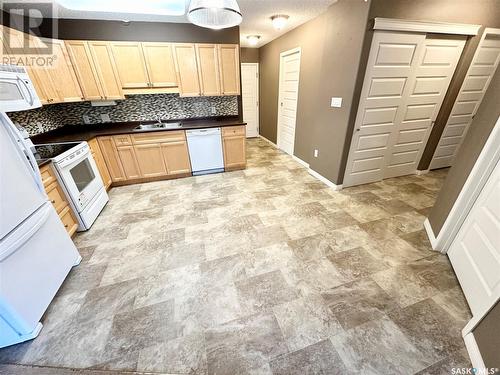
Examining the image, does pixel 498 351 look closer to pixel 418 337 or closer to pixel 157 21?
pixel 418 337

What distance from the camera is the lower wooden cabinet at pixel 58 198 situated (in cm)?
190

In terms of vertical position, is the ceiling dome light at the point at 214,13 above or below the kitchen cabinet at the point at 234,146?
above

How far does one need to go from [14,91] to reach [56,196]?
38.3 inches

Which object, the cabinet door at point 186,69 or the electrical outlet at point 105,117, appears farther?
the electrical outlet at point 105,117

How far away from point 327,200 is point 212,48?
3.04 m

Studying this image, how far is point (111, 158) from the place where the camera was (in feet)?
10.5

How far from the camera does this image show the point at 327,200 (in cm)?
288

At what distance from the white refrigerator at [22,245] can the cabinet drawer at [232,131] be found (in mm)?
2504

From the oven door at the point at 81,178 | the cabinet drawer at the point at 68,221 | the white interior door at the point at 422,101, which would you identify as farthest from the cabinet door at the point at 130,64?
the white interior door at the point at 422,101

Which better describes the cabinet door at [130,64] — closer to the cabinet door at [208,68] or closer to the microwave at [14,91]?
the cabinet door at [208,68]

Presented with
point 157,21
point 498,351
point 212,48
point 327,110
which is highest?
point 157,21

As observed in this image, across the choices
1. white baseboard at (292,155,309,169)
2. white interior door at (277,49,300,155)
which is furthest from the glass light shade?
white baseboard at (292,155,309,169)

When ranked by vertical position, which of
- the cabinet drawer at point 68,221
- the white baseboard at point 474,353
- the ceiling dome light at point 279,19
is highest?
the ceiling dome light at point 279,19

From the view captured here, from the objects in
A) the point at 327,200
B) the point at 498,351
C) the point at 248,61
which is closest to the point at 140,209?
the point at 327,200
